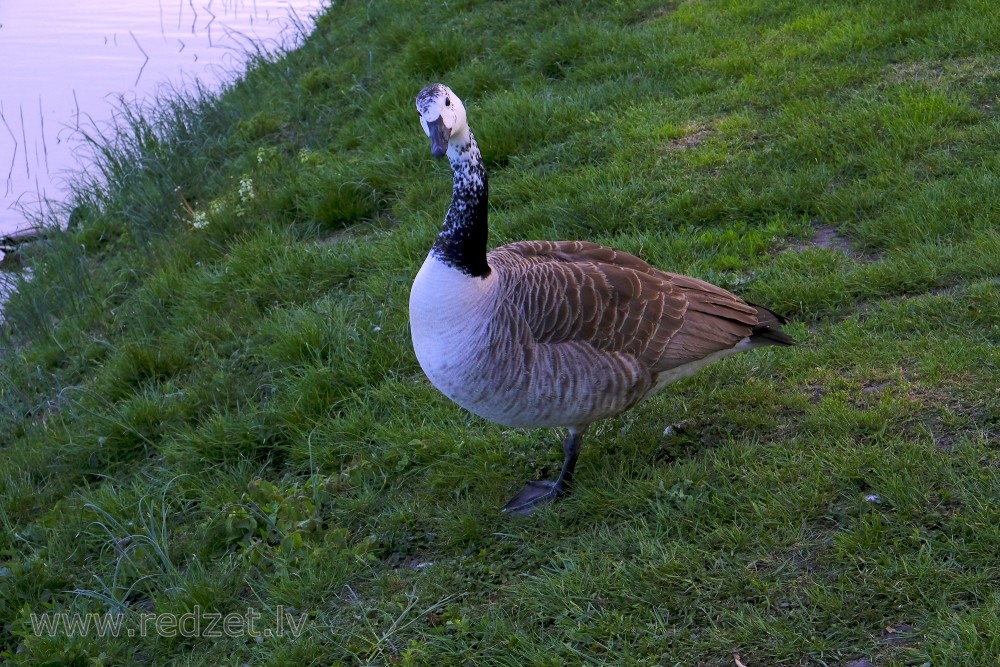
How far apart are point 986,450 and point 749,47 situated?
4521 mm

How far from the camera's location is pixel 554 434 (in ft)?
14.9

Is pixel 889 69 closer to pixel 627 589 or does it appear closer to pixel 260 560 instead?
pixel 627 589

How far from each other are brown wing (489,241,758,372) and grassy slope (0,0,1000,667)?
0.45 m

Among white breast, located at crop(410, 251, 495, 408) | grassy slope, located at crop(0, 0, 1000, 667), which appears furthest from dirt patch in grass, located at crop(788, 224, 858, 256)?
white breast, located at crop(410, 251, 495, 408)

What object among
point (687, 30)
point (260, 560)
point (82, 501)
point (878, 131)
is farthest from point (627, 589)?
point (687, 30)

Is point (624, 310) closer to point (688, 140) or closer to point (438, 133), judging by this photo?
point (438, 133)

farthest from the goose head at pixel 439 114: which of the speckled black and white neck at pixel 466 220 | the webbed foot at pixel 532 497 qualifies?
the webbed foot at pixel 532 497

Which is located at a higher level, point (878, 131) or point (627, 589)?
point (878, 131)

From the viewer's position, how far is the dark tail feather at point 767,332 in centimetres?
406

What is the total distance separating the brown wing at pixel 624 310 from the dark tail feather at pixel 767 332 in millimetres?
39

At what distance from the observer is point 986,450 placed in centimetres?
361

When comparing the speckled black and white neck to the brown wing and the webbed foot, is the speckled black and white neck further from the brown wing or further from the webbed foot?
the webbed foot

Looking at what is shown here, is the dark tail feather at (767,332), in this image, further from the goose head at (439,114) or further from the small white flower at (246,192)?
the small white flower at (246,192)

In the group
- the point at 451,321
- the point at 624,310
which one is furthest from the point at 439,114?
the point at 624,310
